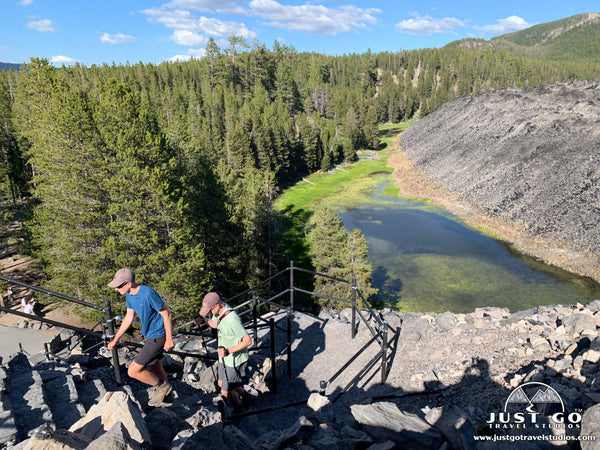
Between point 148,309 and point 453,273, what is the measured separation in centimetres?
2904

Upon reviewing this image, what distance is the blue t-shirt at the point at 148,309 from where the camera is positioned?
597 cm

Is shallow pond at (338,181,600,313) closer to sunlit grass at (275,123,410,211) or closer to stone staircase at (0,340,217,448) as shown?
sunlit grass at (275,123,410,211)

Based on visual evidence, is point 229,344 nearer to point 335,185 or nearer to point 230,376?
point 230,376

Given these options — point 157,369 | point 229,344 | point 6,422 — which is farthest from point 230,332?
point 6,422

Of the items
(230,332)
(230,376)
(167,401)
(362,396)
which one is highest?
(230,332)

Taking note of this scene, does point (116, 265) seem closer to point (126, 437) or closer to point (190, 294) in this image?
point (190, 294)

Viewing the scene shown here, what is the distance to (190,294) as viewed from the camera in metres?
19.3

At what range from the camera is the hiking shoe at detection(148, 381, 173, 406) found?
6344mm

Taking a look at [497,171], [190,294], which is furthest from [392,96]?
[190,294]

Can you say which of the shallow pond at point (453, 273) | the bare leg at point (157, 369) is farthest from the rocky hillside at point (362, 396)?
the shallow pond at point (453, 273)

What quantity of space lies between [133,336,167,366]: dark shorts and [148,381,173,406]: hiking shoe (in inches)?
18.5

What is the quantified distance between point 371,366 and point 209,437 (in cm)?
536

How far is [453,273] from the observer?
1212 inches

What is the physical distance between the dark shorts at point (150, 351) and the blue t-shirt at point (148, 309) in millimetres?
94
